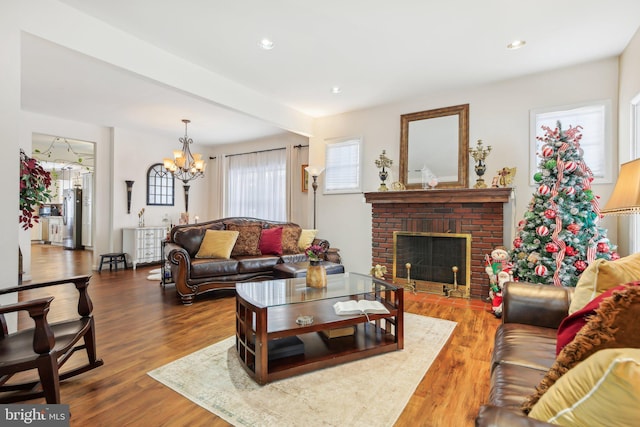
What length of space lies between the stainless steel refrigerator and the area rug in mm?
9284

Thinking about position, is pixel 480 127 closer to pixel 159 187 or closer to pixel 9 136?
pixel 9 136

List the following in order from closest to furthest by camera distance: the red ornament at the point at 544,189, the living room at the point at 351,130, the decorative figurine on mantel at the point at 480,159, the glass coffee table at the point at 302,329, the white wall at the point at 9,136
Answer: the glass coffee table at the point at 302,329 → the white wall at the point at 9,136 → the living room at the point at 351,130 → the red ornament at the point at 544,189 → the decorative figurine on mantel at the point at 480,159

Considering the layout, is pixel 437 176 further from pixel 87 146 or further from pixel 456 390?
pixel 87 146

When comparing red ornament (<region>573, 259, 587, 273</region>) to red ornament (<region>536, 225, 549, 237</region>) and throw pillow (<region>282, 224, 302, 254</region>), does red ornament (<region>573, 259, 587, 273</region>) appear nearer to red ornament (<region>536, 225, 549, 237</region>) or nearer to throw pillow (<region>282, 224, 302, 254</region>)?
red ornament (<region>536, 225, 549, 237</region>)

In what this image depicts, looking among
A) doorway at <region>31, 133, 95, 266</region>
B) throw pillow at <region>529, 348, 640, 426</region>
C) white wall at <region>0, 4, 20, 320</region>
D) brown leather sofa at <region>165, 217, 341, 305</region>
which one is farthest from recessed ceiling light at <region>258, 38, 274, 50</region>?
doorway at <region>31, 133, 95, 266</region>

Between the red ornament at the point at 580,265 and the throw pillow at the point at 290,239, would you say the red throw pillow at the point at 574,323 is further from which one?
the throw pillow at the point at 290,239

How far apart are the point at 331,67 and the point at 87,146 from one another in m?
6.30

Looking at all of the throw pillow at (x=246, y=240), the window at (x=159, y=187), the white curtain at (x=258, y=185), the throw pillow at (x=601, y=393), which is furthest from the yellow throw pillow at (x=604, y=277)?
the window at (x=159, y=187)

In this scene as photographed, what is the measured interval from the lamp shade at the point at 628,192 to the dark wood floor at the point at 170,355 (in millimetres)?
1299

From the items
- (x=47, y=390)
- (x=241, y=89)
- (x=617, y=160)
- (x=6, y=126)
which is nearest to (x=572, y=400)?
(x=47, y=390)

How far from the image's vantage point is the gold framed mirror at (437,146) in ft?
14.1

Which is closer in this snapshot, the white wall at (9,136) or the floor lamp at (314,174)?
the white wall at (9,136)

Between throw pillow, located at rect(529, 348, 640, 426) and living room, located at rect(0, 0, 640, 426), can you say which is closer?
throw pillow, located at rect(529, 348, 640, 426)

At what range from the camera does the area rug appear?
167cm
